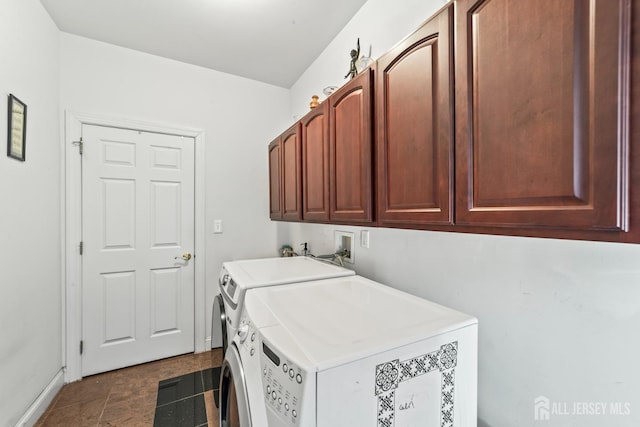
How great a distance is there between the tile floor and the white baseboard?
0.11 ft

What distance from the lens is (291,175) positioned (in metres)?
1.88

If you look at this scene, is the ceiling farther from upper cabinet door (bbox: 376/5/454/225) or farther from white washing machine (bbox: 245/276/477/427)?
white washing machine (bbox: 245/276/477/427)

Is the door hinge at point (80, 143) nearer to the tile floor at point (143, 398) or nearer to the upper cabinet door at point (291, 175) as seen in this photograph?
the upper cabinet door at point (291, 175)

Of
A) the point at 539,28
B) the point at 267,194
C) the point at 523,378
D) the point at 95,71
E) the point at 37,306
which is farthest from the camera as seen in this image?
the point at 267,194

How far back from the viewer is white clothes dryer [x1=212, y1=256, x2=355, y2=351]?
1.24m

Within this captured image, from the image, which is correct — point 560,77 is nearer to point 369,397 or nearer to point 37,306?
point 369,397

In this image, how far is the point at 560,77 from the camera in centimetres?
56

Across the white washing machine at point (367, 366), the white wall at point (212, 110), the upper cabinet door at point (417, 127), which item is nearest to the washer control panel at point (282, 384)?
the white washing machine at point (367, 366)

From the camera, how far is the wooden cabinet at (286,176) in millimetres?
1779

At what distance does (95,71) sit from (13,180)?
1093mm

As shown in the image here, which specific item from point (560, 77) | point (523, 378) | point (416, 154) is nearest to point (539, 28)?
point (560, 77)

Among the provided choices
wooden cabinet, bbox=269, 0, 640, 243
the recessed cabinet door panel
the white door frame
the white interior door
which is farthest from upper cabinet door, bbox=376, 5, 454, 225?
the white door frame

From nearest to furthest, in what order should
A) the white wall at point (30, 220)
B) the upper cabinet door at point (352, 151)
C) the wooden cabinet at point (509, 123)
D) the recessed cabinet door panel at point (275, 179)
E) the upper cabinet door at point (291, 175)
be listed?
the wooden cabinet at point (509, 123), the upper cabinet door at point (352, 151), the white wall at point (30, 220), the upper cabinet door at point (291, 175), the recessed cabinet door panel at point (275, 179)

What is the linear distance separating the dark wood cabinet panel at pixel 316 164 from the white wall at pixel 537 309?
47cm
